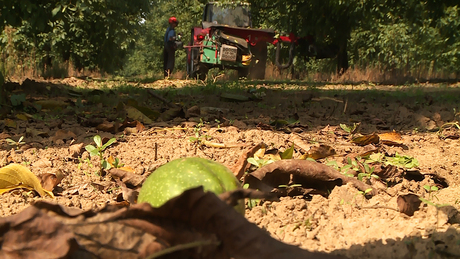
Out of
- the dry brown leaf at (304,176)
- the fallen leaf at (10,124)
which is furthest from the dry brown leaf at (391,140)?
the fallen leaf at (10,124)

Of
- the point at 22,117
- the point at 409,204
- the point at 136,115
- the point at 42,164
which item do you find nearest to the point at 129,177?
the point at 42,164

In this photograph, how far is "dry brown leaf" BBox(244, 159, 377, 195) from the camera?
210 cm

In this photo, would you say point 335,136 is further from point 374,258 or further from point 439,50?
point 439,50

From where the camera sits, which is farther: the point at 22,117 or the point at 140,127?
the point at 22,117

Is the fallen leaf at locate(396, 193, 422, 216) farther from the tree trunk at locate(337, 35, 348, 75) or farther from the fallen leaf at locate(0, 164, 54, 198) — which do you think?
the tree trunk at locate(337, 35, 348, 75)

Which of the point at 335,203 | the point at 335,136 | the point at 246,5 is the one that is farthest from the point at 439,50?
the point at 335,203

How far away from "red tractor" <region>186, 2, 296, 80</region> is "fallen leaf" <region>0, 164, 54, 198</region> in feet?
30.0

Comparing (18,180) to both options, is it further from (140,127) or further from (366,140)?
(366,140)

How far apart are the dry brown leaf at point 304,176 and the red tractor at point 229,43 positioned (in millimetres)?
9182

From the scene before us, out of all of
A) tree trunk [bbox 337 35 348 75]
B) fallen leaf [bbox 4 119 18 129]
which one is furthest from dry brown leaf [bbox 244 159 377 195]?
tree trunk [bbox 337 35 348 75]

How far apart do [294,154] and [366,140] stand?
582 mm

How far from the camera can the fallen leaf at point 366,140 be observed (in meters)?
3.19

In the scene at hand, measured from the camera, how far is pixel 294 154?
2967 mm

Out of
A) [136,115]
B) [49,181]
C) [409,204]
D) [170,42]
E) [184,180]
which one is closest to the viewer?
[184,180]
